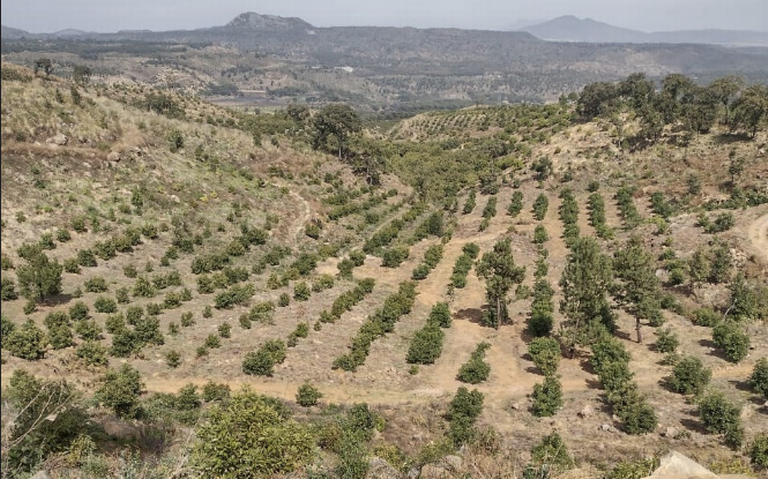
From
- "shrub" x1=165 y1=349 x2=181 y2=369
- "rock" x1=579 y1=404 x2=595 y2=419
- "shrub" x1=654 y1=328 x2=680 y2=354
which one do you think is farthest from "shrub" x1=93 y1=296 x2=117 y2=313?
"shrub" x1=654 y1=328 x2=680 y2=354

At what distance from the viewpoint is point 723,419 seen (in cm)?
2661

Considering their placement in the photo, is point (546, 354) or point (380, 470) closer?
point (380, 470)

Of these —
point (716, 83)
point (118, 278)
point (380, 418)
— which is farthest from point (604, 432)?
point (716, 83)

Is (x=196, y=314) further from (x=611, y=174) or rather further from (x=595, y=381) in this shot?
(x=611, y=174)

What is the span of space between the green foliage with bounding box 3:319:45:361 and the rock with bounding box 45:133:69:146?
3172cm

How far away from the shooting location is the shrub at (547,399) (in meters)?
30.1

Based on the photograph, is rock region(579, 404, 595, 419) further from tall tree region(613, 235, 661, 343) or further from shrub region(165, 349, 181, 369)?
shrub region(165, 349, 181, 369)

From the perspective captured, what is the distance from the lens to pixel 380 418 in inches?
1135

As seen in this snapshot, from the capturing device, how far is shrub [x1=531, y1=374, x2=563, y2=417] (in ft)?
98.8

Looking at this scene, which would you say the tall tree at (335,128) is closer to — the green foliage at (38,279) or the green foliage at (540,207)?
the green foliage at (540,207)

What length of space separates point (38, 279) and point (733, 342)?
49877 millimetres

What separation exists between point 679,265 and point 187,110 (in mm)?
106012

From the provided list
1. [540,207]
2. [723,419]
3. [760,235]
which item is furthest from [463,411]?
[540,207]

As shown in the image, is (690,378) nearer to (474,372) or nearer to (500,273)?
(474,372)
